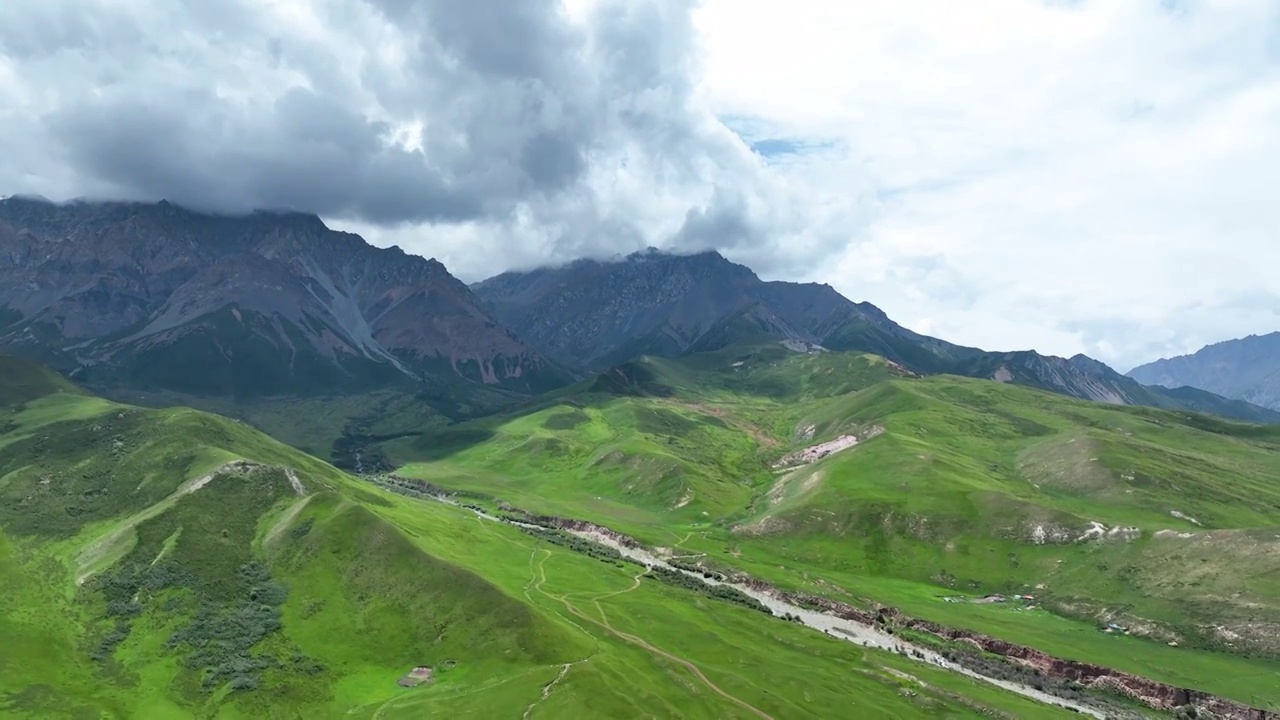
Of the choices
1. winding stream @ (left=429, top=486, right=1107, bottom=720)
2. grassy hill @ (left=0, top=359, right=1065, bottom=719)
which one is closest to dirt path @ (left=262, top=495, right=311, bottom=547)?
grassy hill @ (left=0, top=359, right=1065, bottom=719)

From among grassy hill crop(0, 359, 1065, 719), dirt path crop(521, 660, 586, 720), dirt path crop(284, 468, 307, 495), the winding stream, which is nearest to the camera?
dirt path crop(521, 660, 586, 720)

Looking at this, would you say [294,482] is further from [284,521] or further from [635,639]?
[635,639]

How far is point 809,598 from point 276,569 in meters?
113

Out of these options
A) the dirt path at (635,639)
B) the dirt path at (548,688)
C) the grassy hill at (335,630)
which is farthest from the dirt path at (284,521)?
the dirt path at (548,688)

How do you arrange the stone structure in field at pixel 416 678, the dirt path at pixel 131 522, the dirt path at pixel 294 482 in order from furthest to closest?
the dirt path at pixel 294 482 < the dirt path at pixel 131 522 < the stone structure in field at pixel 416 678

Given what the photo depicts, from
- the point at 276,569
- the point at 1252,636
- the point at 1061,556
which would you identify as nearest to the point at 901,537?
the point at 1061,556

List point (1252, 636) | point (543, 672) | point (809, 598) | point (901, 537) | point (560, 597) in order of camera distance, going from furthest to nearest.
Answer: point (901, 537) < point (809, 598) < point (560, 597) < point (1252, 636) < point (543, 672)

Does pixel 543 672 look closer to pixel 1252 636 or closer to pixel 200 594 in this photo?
pixel 200 594

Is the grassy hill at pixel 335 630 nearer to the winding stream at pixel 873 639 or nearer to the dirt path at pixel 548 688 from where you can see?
the dirt path at pixel 548 688

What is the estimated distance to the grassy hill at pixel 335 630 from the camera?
4045 inches

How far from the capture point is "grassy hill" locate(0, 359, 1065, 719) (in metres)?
103

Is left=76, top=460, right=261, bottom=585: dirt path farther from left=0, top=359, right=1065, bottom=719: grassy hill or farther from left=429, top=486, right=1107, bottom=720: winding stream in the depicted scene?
left=429, top=486, right=1107, bottom=720: winding stream

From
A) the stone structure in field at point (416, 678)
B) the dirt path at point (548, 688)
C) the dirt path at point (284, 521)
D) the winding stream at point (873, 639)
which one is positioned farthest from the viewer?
the dirt path at point (284, 521)

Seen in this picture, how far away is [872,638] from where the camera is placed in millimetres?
145375
